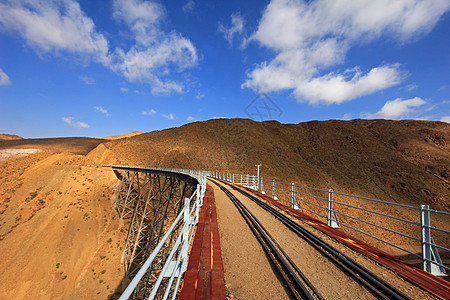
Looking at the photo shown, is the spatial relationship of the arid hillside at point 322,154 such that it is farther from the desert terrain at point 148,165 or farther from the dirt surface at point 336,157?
the desert terrain at point 148,165

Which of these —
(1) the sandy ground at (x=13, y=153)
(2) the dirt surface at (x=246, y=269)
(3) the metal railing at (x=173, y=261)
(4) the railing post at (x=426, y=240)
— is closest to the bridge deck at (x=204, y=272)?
(3) the metal railing at (x=173, y=261)

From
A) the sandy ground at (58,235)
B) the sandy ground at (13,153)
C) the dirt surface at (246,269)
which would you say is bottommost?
the sandy ground at (58,235)

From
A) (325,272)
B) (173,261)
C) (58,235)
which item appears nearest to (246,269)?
(173,261)

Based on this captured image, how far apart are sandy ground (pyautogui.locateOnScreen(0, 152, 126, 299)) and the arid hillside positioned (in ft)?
62.2

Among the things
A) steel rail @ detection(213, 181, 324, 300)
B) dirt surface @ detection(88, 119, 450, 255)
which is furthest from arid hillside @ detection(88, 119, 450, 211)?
steel rail @ detection(213, 181, 324, 300)

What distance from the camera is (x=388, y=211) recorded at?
135 feet

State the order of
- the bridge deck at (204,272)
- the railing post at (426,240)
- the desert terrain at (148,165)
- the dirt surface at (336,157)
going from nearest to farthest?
the bridge deck at (204,272) → the railing post at (426,240) → the desert terrain at (148,165) → the dirt surface at (336,157)

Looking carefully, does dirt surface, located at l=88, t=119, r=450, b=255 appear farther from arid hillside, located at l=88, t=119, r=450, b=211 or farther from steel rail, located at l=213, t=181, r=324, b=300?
steel rail, located at l=213, t=181, r=324, b=300

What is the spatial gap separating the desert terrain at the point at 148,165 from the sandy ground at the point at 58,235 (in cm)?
9

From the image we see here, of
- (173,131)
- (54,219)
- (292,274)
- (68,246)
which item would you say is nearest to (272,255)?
(292,274)

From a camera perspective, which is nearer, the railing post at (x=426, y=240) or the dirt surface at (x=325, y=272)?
the dirt surface at (x=325, y=272)

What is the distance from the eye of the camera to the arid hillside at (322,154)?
4956cm

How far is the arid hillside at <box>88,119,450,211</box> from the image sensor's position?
4956 centimetres

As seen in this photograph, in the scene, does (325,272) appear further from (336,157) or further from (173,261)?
(336,157)
